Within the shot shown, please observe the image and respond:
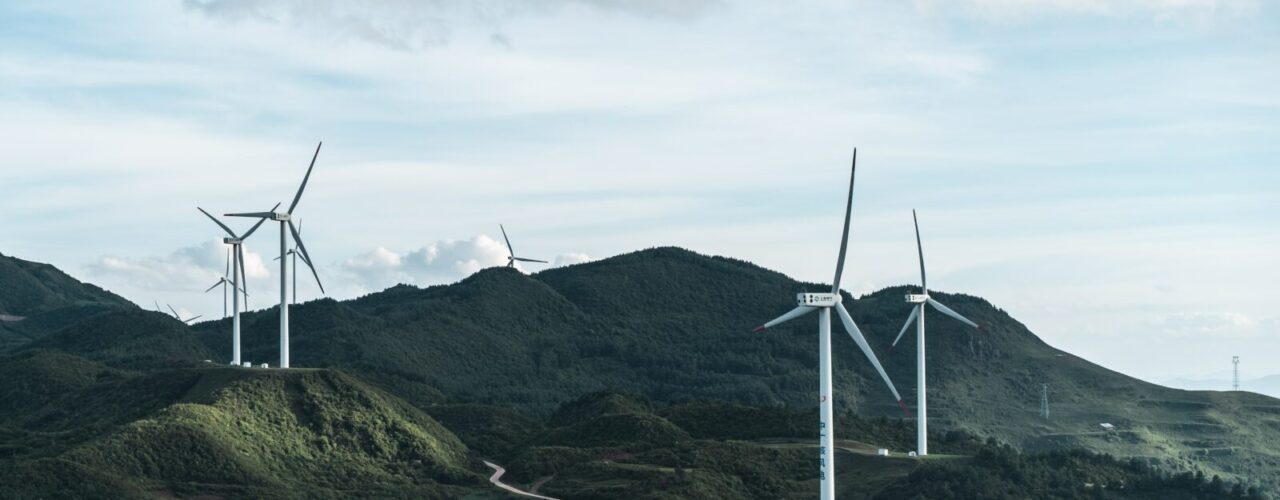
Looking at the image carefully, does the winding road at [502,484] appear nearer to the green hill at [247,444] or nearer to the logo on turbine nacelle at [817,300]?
the green hill at [247,444]

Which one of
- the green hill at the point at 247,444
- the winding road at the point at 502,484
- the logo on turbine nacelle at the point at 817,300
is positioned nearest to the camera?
the logo on turbine nacelle at the point at 817,300

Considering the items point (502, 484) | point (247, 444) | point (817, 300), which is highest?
point (817, 300)

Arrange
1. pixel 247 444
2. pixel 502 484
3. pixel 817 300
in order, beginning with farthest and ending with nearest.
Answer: pixel 502 484 → pixel 247 444 → pixel 817 300

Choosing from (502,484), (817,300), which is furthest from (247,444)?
(817,300)

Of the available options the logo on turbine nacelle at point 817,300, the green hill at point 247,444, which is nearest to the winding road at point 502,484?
the green hill at point 247,444

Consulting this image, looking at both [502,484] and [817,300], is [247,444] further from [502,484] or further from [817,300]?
[817,300]

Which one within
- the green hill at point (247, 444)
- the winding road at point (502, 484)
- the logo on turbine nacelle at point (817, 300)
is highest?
the logo on turbine nacelle at point (817, 300)

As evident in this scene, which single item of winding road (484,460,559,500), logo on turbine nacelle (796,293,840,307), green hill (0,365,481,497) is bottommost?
winding road (484,460,559,500)

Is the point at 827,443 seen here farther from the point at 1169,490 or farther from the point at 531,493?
the point at 1169,490

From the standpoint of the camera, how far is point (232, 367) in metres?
194

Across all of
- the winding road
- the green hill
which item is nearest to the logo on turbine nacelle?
the winding road

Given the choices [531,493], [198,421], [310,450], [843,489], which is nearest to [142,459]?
[198,421]

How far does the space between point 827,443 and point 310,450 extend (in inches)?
3231

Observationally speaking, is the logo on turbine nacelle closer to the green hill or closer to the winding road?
the winding road
